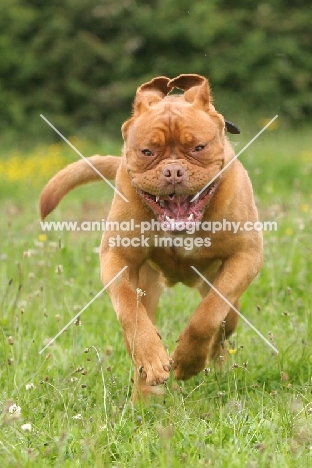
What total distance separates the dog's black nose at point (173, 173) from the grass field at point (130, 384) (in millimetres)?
832

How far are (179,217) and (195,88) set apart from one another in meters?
0.72

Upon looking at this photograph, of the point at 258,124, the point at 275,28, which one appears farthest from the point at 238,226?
the point at 275,28

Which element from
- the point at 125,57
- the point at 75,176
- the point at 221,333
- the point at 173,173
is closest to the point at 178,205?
the point at 173,173

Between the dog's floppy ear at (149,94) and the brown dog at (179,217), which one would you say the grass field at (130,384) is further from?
the dog's floppy ear at (149,94)

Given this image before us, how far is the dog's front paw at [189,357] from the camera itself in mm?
3982

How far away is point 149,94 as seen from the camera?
4.44 m

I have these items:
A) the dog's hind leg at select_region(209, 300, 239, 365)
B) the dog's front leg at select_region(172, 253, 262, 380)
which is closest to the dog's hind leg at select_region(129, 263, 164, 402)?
the dog's hind leg at select_region(209, 300, 239, 365)

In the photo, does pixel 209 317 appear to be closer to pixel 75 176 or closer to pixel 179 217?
pixel 179 217

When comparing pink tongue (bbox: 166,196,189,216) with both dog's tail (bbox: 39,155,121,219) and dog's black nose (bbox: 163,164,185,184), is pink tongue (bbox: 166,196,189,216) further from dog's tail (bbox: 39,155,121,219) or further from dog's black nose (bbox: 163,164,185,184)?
dog's tail (bbox: 39,155,121,219)

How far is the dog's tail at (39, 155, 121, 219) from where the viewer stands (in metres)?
4.84

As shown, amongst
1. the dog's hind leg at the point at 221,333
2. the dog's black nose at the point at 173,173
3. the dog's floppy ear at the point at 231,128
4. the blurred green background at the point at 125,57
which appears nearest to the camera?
the dog's black nose at the point at 173,173

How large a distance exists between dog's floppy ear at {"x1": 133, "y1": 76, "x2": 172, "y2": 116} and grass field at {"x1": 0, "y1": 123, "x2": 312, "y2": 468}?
3.45 feet

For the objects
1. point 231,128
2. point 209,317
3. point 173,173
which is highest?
point 173,173

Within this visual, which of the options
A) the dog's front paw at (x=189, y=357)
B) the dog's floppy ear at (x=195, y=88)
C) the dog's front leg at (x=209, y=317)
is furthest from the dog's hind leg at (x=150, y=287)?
the dog's floppy ear at (x=195, y=88)
